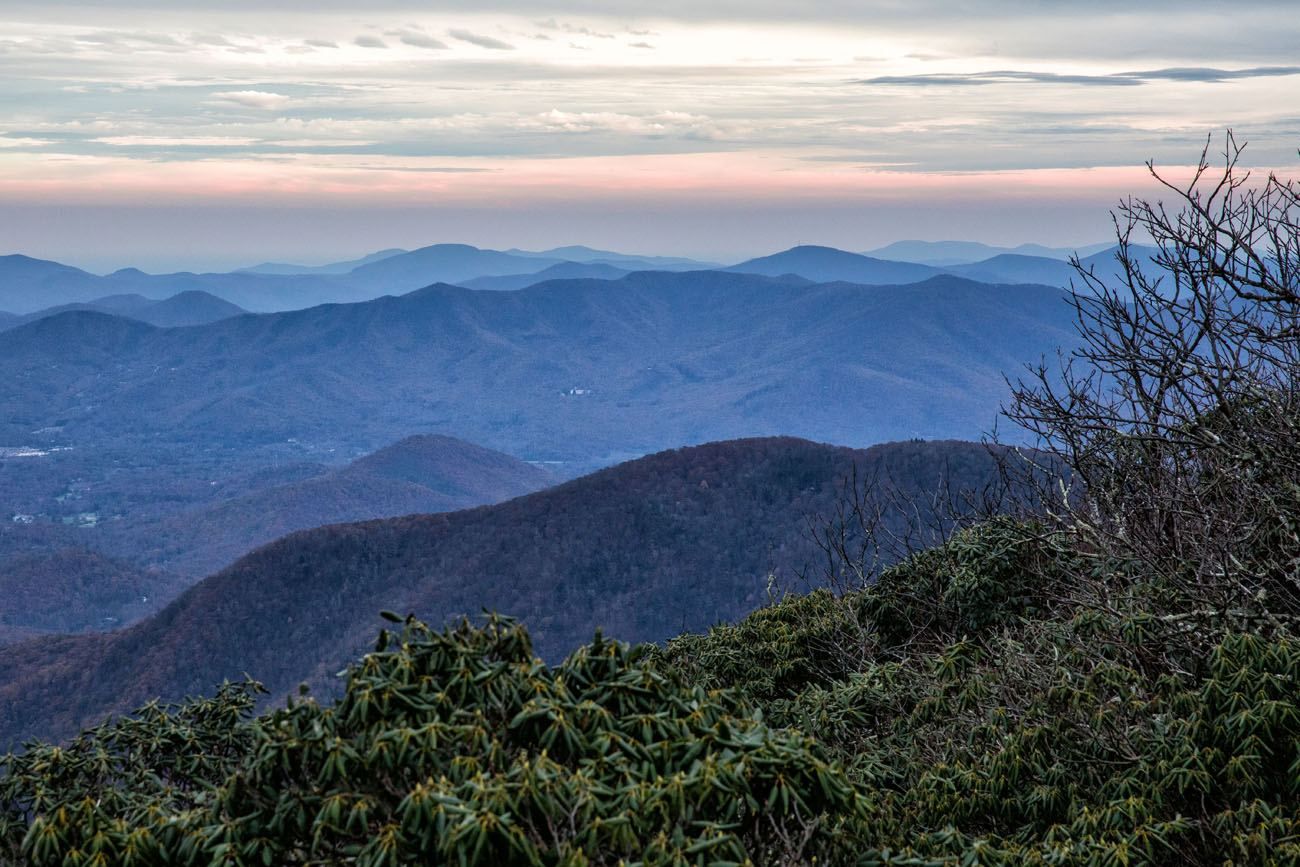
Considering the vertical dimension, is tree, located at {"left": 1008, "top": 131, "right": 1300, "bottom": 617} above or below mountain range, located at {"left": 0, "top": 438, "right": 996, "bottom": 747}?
above

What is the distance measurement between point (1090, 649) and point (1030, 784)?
2.48 m

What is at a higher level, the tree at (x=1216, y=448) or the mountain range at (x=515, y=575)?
the tree at (x=1216, y=448)

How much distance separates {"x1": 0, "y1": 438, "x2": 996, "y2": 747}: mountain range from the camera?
96.1 m

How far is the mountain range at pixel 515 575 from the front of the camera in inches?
3782

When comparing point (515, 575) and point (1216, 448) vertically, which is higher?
point (1216, 448)

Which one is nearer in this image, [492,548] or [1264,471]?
[1264,471]

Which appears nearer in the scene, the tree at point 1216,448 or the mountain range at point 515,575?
the tree at point 1216,448

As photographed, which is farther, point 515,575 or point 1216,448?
point 515,575

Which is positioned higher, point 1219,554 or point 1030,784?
point 1219,554

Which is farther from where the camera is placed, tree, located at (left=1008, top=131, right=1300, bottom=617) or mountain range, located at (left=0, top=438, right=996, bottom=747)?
mountain range, located at (left=0, top=438, right=996, bottom=747)

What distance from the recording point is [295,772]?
5.86 m

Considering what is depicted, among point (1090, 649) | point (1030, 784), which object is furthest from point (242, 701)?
point (1090, 649)

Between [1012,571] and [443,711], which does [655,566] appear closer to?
[1012,571]

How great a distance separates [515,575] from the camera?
10356 centimetres
